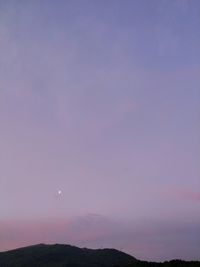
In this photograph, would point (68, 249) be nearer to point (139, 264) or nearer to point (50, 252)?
point (50, 252)

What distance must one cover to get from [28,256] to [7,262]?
23.2ft

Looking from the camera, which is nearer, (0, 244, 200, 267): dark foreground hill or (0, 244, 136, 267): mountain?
(0, 244, 200, 267): dark foreground hill

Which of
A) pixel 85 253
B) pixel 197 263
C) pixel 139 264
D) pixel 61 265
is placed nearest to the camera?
pixel 197 263

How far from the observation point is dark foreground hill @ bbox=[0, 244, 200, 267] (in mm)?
123750

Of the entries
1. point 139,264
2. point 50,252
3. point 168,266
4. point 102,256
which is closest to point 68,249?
point 50,252

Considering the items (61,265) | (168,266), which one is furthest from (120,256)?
(168,266)

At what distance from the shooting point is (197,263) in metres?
80.0

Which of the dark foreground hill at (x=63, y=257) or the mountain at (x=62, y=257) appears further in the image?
the mountain at (x=62, y=257)

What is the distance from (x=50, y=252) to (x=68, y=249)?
247 inches

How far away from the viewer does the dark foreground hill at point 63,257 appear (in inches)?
4872

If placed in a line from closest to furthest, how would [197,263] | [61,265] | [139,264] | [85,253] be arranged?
1. [197,263]
2. [139,264]
3. [61,265]
4. [85,253]

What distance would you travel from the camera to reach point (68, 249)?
5541 inches

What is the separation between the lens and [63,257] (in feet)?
433

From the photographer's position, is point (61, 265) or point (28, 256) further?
point (28, 256)
